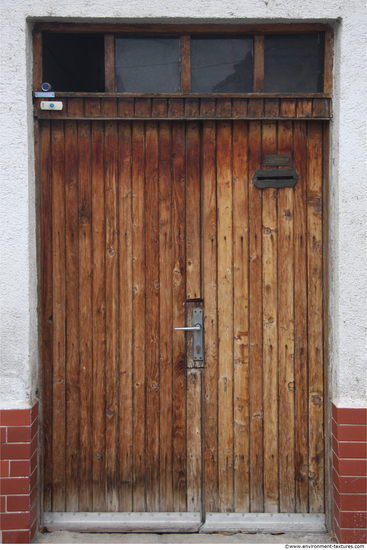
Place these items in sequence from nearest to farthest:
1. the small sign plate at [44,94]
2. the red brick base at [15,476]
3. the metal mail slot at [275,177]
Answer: the red brick base at [15,476] → the small sign plate at [44,94] → the metal mail slot at [275,177]

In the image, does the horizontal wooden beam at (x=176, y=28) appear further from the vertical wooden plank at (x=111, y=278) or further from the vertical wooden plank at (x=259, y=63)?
the vertical wooden plank at (x=111, y=278)

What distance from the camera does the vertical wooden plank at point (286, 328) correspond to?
8.37ft

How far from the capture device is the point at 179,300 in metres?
2.57

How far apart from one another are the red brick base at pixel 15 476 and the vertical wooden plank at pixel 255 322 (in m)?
1.37

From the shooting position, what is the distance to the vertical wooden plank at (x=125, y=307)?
8.39 feet

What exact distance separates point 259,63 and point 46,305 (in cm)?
203

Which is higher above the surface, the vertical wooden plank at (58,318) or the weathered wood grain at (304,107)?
the weathered wood grain at (304,107)

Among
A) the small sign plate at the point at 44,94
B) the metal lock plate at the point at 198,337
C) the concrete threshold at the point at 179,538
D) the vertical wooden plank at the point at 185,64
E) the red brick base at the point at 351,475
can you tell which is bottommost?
the concrete threshold at the point at 179,538

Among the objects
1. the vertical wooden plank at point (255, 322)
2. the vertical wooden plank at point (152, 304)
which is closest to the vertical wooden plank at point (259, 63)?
the vertical wooden plank at point (255, 322)

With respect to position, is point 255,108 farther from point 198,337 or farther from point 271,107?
point 198,337

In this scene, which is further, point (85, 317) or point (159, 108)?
point (85, 317)

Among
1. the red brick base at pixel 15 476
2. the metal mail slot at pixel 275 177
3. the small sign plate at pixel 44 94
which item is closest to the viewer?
the red brick base at pixel 15 476

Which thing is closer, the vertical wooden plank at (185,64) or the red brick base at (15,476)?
the red brick base at (15,476)

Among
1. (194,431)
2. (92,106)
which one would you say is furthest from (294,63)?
(194,431)
